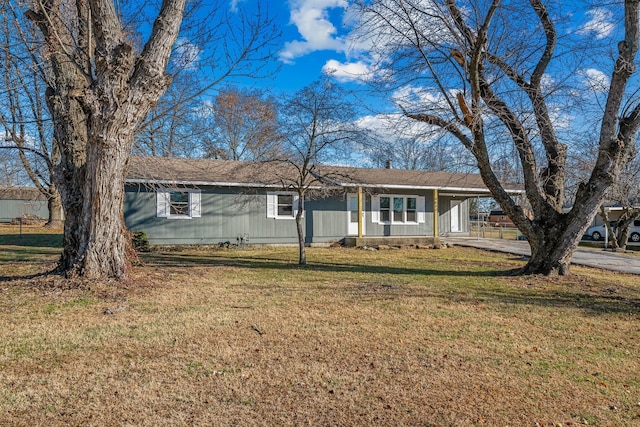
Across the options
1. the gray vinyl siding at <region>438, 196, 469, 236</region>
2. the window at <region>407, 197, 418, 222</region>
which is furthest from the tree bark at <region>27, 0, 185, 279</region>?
the gray vinyl siding at <region>438, 196, 469, 236</region>

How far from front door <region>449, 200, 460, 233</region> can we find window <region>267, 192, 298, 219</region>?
9410mm

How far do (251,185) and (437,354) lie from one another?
466 inches

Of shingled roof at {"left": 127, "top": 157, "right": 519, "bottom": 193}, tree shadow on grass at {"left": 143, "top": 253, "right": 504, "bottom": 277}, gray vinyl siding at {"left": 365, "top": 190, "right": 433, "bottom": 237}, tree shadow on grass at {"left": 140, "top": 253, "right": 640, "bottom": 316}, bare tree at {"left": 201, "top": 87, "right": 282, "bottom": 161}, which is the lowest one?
tree shadow on grass at {"left": 140, "top": 253, "right": 640, "bottom": 316}

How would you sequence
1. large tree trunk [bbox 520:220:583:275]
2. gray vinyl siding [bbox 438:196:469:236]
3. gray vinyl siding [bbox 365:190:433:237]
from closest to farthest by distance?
large tree trunk [bbox 520:220:583:275] → gray vinyl siding [bbox 365:190:433:237] → gray vinyl siding [bbox 438:196:469:236]

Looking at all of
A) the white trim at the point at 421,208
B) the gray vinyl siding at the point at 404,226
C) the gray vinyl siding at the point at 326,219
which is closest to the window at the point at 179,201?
the gray vinyl siding at the point at 326,219

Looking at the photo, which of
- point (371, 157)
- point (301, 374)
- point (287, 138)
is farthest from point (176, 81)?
point (301, 374)

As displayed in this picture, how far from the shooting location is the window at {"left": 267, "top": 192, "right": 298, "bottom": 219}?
16406 millimetres

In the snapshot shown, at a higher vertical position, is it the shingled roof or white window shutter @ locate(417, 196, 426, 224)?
the shingled roof

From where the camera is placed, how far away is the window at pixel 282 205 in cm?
1641

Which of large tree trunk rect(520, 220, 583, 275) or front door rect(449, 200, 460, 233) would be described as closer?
large tree trunk rect(520, 220, 583, 275)

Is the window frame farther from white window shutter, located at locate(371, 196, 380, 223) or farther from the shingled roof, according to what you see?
the shingled roof

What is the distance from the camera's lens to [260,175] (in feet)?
50.4

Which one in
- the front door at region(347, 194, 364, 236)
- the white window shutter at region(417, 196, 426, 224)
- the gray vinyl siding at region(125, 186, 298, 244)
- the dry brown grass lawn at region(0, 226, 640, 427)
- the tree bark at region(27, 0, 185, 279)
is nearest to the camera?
the dry brown grass lawn at region(0, 226, 640, 427)

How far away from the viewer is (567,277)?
9.33 metres
